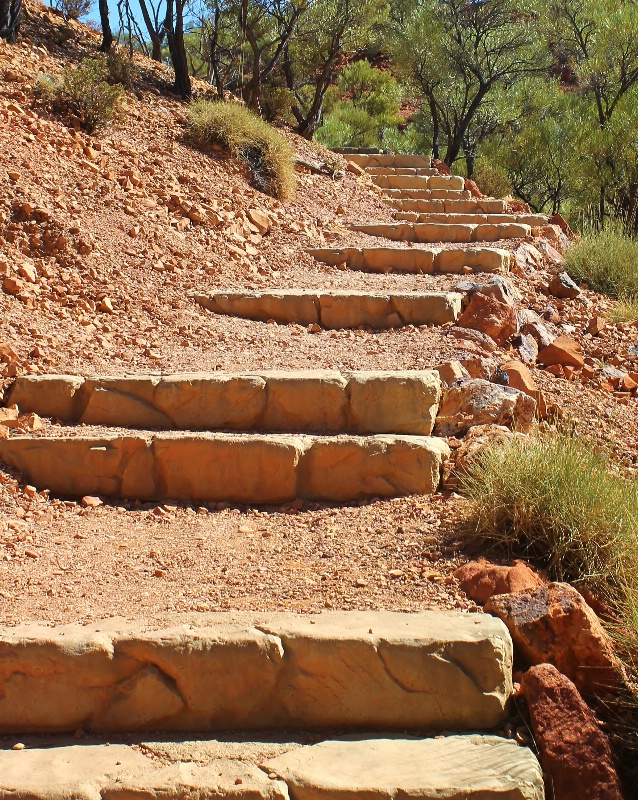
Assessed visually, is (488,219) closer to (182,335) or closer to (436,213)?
(436,213)

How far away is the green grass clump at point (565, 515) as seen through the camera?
10.8 ft

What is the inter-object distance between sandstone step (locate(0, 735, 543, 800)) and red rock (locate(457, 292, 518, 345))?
352 centimetres

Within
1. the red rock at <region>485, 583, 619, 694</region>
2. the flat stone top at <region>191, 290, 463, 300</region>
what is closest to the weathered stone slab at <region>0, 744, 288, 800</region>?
the red rock at <region>485, 583, 619, 694</region>

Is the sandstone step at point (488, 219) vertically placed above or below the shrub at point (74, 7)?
below

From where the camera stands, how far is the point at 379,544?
11.8ft

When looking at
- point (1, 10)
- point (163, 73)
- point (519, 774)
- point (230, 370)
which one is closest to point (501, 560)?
point (519, 774)

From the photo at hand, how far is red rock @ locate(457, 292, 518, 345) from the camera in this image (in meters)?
5.80

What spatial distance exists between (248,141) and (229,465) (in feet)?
18.0

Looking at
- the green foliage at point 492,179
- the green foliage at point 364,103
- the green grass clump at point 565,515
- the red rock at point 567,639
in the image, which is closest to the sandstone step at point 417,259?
the green grass clump at point 565,515

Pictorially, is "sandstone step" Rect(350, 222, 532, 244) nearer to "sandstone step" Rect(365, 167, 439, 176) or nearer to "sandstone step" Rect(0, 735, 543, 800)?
"sandstone step" Rect(365, 167, 439, 176)

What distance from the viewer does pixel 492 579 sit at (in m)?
Result: 3.20

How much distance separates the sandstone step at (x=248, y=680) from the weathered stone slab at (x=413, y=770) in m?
0.14

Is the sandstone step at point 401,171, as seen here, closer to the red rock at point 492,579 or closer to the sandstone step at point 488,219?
the sandstone step at point 488,219

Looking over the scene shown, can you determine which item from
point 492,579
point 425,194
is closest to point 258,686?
point 492,579
